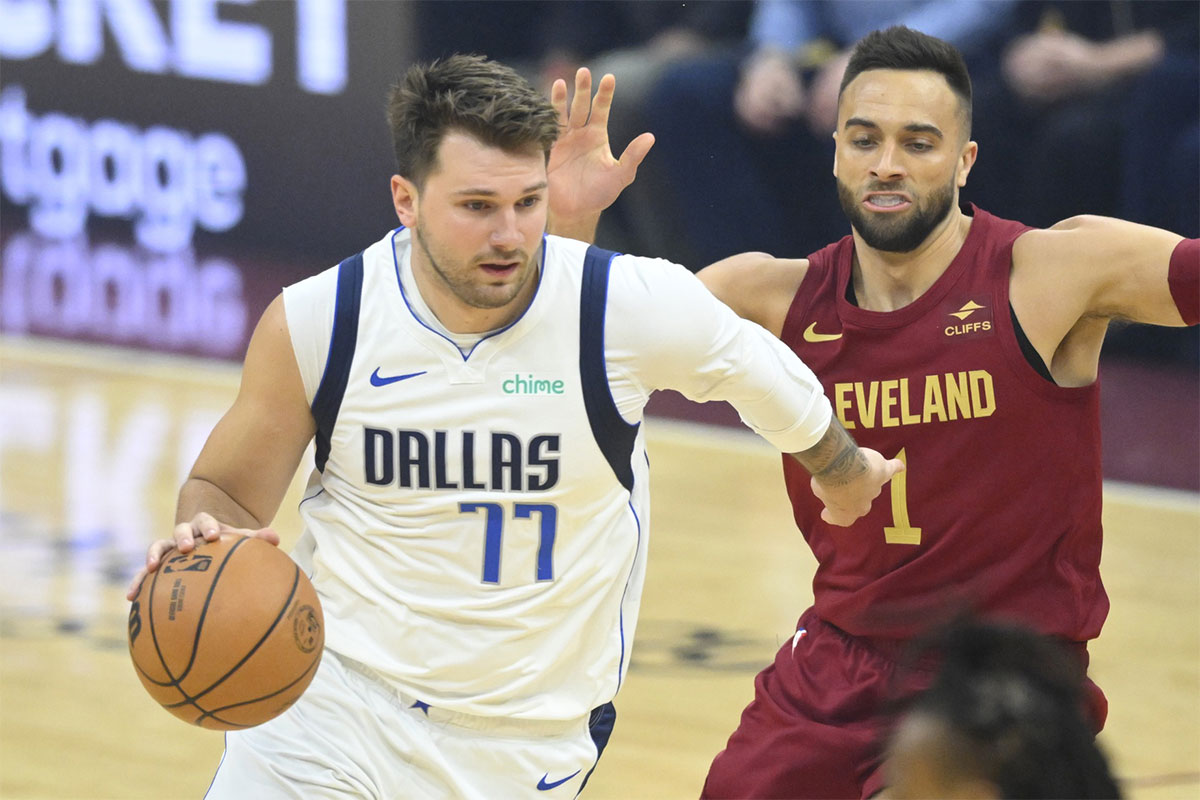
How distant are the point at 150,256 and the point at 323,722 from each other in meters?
12.4

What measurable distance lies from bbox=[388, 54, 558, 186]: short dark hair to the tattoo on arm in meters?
0.92

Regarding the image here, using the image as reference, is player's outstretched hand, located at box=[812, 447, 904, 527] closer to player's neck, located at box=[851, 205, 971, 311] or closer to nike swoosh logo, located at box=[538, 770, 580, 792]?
player's neck, located at box=[851, 205, 971, 311]

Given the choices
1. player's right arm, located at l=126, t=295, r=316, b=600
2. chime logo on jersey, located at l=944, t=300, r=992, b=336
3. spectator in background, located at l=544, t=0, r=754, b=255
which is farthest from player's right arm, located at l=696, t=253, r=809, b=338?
spectator in background, located at l=544, t=0, r=754, b=255

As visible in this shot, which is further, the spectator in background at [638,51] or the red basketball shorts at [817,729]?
the spectator in background at [638,51]

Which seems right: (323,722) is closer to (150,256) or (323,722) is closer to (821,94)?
(821,94)

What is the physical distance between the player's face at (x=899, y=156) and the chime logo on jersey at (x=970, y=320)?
21 cm

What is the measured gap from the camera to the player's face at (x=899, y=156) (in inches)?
175

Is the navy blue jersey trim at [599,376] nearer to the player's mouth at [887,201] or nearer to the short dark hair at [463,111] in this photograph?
the short dark hair at [463,111]

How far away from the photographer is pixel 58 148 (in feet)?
52.2

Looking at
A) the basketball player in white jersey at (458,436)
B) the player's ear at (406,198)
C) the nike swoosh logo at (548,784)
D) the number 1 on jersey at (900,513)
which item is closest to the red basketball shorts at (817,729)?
the number 1 on jersey at (900,513)

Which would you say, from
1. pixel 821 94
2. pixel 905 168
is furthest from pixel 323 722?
pixel 821 94

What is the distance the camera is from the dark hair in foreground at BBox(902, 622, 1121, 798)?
6.57 feet

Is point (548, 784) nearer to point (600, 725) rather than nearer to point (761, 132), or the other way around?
point (600, 725)

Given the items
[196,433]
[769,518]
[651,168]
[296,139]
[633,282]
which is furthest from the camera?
[296,139]
